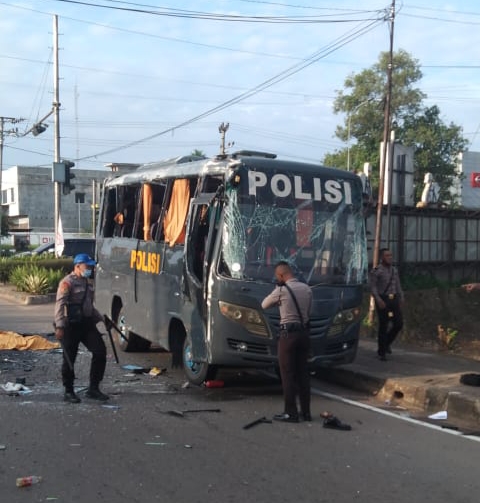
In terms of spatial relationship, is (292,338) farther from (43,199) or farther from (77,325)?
(43,199)

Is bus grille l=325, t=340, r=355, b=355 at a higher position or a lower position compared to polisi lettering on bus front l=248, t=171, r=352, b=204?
lower

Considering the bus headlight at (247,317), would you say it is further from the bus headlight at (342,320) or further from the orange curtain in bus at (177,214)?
the orange curtain in bus at (177,214)

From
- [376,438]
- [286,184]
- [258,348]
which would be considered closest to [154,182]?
[286,184]

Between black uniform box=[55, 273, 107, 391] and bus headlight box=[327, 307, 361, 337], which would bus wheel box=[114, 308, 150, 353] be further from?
bus headlight box=[327, 307, 361, 337]

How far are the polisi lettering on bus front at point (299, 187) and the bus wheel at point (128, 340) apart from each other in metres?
4.07

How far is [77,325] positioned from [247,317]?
1.99 meters

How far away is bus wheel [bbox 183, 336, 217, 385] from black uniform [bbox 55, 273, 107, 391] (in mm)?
1302

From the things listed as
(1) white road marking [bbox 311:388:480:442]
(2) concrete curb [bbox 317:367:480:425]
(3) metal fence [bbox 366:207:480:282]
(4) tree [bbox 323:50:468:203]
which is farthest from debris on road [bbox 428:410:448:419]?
(4) tree [bbox 323:50:468:203]

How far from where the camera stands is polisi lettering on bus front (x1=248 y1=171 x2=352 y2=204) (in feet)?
27.0

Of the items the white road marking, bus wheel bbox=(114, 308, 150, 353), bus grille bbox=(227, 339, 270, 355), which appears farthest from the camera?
bus wheel bbox=(114, 308, 150, 353)

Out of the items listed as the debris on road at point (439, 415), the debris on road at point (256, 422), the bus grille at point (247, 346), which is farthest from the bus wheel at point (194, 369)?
the debris on road at point (439, 415)

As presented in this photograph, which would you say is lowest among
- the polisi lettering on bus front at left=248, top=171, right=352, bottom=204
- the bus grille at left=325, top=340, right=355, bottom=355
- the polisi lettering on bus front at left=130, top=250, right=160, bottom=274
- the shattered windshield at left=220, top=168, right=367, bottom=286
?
the bus grille at left=325, top=340, right=355, bottom=355

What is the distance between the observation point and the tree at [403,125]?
4444 centimetres

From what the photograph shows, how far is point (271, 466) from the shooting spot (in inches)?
220
